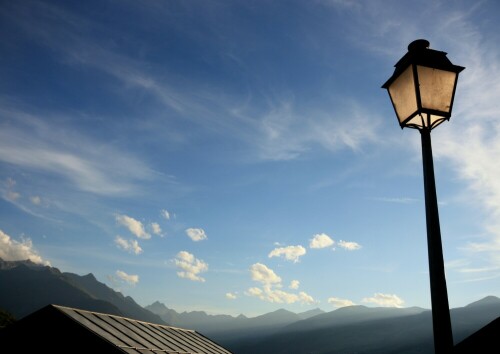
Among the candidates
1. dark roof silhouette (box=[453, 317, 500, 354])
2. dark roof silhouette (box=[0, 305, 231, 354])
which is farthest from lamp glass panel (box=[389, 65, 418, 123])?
dark roof silhouette (box=[0, 305, 231, 354])

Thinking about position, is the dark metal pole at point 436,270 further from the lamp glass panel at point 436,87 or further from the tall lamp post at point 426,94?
the lamp glass panel at point 436,87

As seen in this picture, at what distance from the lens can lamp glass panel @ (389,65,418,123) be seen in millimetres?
4336

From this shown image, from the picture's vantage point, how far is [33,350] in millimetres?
13477

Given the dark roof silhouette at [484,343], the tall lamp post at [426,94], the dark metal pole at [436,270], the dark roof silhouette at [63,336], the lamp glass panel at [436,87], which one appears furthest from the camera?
the dark roof silhouette at [63,336]

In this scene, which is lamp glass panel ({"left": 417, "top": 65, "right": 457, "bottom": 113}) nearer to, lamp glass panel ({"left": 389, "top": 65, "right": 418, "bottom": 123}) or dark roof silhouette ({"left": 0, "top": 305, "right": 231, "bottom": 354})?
lamp glass panel ({"left": 389, "top": 65, "right": 418, "bottom": 123})

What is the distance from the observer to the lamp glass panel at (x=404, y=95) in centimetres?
434

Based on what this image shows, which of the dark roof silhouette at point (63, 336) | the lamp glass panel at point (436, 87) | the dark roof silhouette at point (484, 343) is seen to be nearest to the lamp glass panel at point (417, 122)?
the lamp glass panel at point (436, 87)

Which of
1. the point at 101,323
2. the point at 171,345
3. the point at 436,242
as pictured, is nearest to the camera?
the point at 436,242

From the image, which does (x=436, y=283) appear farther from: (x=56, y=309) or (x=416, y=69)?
(x=56, y=309)

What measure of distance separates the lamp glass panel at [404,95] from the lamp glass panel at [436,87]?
10 centimetres

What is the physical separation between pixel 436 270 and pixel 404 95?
2.05 metres

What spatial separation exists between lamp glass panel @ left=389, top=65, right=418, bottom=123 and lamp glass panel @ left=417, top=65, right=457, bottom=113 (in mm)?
97

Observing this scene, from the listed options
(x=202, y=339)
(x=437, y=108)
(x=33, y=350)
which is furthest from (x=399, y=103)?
(x=202, y=339)

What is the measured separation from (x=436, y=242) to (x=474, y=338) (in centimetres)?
264
